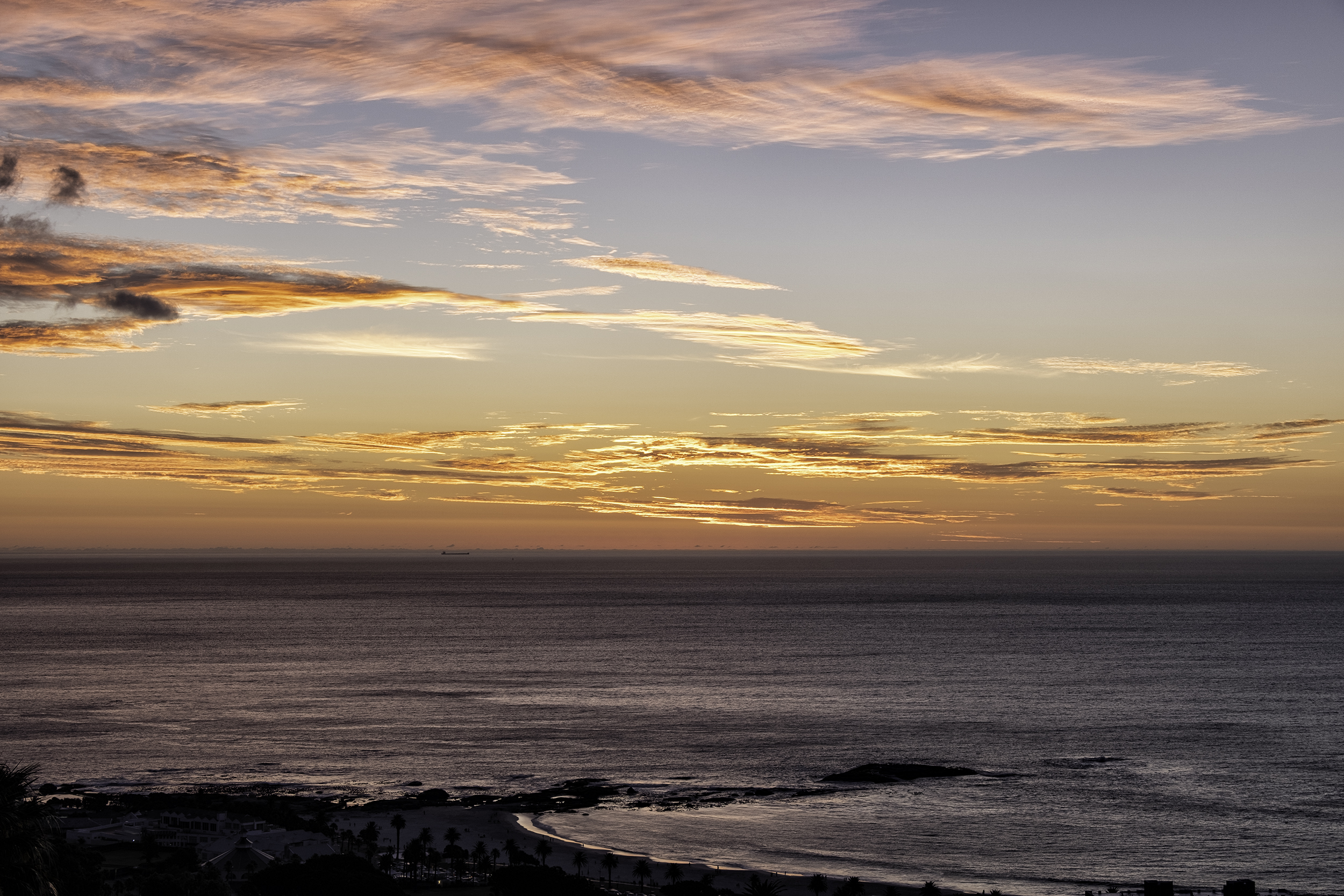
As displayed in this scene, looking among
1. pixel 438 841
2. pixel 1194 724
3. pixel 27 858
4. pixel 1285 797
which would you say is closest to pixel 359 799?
pixel 438 841

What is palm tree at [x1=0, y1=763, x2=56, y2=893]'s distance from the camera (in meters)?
18.6

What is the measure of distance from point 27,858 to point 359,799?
53770 mm

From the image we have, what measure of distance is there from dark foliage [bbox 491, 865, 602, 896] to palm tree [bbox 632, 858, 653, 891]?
22.8 ft

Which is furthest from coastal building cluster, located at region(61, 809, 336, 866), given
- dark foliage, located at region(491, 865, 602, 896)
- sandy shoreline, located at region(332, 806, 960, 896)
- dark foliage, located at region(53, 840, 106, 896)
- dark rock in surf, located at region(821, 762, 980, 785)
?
dark rock in surf, located at region(821, 762, 980, 785)

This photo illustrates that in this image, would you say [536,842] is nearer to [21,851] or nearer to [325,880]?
[325,880]

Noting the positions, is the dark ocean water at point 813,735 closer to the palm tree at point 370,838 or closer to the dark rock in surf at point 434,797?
the dark rock in surf at point 434,797

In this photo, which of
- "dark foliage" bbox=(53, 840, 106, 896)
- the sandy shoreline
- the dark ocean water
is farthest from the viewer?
the dark ocean water

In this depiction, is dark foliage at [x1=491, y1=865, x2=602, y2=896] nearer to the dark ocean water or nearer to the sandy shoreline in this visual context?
the sandy shoreline

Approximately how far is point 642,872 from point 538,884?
9.78 metres

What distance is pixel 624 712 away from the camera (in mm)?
102625

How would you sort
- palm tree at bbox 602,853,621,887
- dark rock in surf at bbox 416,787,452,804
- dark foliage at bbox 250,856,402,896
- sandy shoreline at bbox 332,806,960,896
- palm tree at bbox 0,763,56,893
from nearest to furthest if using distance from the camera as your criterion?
palm tree at bbox 0,763,56,893 < dark foliage at bbox 250,856,402,896 < sandy shoreline at bbox 332,806,960,896 < palm tree at bbox 602,853,621,887 < dark rock in surf at bbox 416,787,452,804

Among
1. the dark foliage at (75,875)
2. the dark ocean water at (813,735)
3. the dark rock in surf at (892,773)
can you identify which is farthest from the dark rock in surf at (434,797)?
the dark foliage at (75,875)

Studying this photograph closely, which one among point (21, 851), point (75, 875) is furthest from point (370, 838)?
point (21, 851)

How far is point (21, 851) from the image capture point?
18.8 meters
